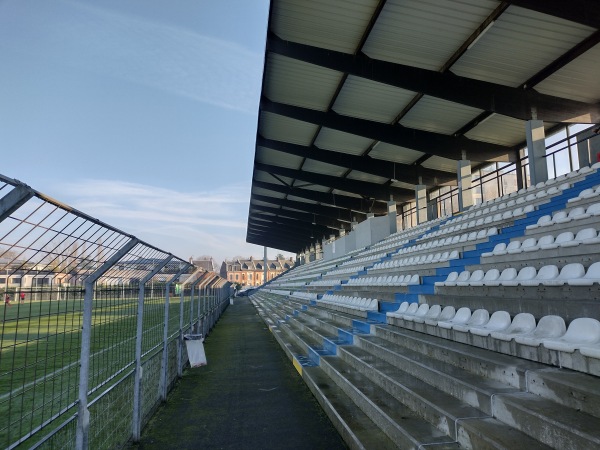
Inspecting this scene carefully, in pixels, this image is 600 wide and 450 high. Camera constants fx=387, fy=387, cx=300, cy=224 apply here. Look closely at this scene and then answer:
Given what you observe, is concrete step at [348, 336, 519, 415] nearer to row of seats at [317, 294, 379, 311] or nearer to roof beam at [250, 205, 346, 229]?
row of seats at [317, 294, 379, 311]

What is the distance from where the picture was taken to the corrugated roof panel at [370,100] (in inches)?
434

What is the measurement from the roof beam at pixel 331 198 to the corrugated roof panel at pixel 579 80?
14428mm

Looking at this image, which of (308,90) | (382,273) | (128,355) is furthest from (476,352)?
(308,90)

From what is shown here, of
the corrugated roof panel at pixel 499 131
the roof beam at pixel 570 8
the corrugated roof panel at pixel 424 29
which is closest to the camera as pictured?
the roof beam at pixel 570 8

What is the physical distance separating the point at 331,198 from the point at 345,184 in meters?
4.02

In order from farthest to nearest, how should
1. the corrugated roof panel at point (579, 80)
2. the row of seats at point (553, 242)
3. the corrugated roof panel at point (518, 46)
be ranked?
the corrugated roof panel at point (579, 80)
the corrugated roof panel at point (518, 46)
the row of seats at point (553, 242)

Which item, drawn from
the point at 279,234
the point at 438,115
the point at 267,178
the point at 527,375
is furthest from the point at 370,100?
the point at 279,234

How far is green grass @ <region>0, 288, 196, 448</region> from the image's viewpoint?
2121 mm

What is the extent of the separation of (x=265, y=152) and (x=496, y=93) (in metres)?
10.9

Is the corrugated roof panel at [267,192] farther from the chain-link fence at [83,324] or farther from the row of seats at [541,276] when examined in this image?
the row of seats at [541,276]

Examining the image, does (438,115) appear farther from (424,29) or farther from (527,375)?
(527,375)

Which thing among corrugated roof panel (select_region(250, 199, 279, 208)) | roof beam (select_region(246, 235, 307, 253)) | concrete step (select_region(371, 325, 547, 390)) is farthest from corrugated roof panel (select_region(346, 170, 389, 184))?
roof beam (select_region(246, 235, 307, 253))

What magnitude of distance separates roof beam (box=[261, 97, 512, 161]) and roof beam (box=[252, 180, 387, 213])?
34.3ft

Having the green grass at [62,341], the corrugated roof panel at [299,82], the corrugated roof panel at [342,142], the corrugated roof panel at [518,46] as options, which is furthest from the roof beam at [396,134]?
the green grass at [62,341]
